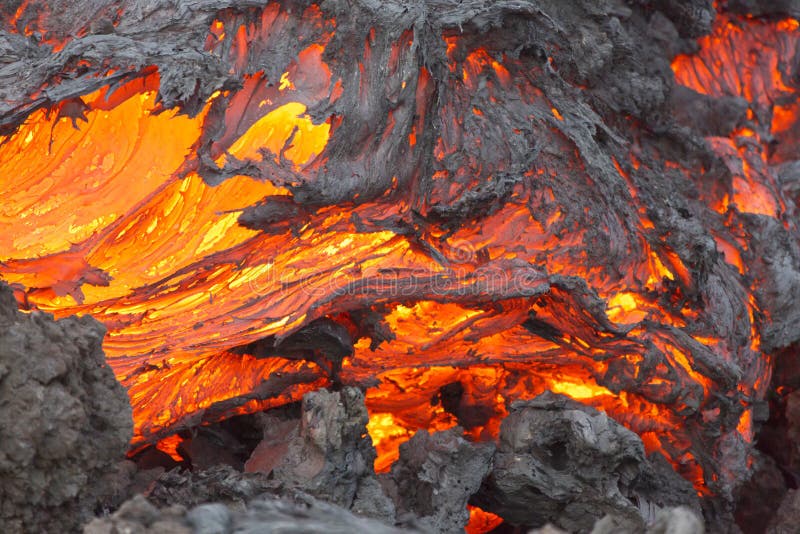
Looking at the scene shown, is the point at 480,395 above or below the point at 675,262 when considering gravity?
below

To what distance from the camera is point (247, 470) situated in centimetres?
432

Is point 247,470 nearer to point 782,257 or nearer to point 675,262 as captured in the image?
point 675,262

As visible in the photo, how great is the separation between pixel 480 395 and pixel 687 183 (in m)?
2.31

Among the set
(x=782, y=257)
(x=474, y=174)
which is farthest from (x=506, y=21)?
(x=782, y=257)

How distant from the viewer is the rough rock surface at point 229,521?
96.1 inches

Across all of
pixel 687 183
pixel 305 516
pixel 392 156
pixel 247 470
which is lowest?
pixel 247 470

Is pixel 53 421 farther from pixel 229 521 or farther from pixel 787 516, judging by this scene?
pixel 787 516

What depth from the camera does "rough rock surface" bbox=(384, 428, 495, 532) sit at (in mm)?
4352

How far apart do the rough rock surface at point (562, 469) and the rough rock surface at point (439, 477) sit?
164 mm

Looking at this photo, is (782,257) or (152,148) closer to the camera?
(152,148)

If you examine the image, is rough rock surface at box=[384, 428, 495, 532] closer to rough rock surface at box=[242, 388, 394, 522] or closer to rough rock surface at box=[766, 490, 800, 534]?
rough rock surface at box=[242, 388, 394, 522]

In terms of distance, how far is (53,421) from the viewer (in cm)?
299

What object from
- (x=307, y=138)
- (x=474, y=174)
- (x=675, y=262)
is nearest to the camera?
(x=307, y=138)

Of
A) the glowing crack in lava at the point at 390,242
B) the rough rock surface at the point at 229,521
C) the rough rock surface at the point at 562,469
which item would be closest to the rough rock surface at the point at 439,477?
the rough rock surface at the point at 562,469
